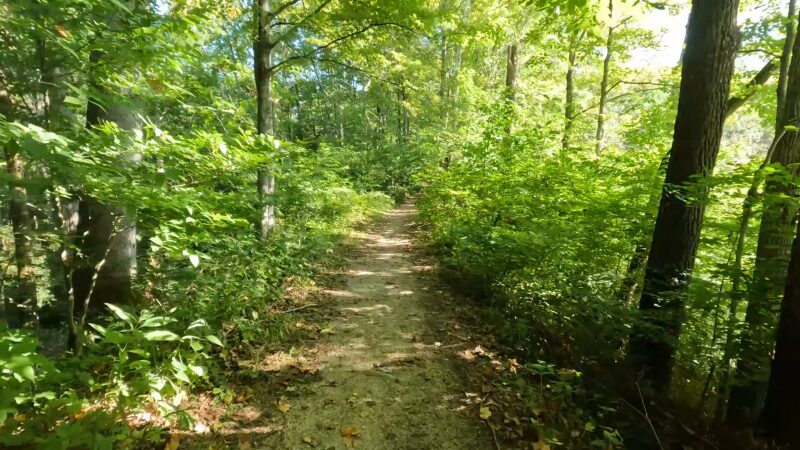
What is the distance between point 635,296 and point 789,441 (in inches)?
112

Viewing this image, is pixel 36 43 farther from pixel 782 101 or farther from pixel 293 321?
pixel 782 101

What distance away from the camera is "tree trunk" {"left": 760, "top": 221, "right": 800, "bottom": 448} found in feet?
8.30

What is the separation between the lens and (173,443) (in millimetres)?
2965

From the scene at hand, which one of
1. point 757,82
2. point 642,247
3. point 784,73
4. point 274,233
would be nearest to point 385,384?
point 642,247

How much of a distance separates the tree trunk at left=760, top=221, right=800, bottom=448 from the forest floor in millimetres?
2040

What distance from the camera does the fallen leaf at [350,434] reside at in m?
3.29

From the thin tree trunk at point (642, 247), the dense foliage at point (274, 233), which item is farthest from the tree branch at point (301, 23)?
the thin tree trunk at point (642, 247)

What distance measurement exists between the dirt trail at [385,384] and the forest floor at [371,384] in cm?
1

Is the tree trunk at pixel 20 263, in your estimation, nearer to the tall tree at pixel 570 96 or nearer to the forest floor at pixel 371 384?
the forest floor at pixel 371 384

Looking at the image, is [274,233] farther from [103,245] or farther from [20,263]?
[20,263]

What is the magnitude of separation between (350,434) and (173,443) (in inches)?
56.7

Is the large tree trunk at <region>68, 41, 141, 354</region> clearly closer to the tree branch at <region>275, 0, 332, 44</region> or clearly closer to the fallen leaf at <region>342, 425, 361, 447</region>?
the tree branch at <region>275, 0, 332, 44</region>

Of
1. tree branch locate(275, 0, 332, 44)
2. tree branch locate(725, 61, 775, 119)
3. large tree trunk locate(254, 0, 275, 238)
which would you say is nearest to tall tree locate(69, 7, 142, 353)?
large tree trunk locate(254, 0, 275, 238)

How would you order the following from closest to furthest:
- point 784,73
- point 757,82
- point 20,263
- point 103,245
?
point 103,245 < point 20,263 < point 784,73 < point 757,82
